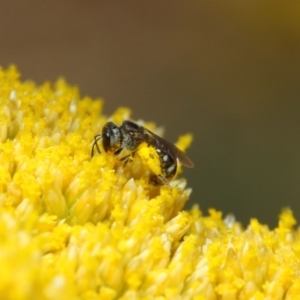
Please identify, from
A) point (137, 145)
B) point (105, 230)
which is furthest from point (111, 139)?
point (105, 230)

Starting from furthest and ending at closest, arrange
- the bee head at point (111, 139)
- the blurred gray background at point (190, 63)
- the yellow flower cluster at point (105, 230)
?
the blurred gray background at point (190, 63) < the bee head at point (111, 139) < the yellow flower cluster at point (105, 230)

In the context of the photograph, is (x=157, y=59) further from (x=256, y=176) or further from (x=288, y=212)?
(x=288, y=212)

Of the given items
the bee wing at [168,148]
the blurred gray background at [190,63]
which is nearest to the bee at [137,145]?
the bee wing at [168,148]

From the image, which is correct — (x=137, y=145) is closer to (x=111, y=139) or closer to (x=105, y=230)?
(x=111, y=139)

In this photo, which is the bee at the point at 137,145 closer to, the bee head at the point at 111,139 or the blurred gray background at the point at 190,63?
the bee head at the point at 111,139

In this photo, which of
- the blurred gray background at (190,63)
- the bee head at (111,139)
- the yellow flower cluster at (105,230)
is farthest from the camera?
the blurred gray background at (190,63)

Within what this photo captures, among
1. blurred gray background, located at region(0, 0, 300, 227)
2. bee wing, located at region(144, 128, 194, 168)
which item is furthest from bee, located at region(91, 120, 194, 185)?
blurred gray background, located at region(0, 0, 300, 227)

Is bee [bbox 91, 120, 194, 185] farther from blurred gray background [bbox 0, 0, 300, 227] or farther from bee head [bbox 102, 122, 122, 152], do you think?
blurred gray background [bbox 0, 0, 300, 227]
